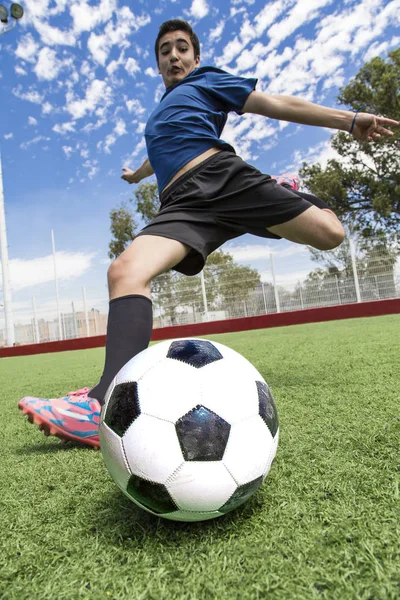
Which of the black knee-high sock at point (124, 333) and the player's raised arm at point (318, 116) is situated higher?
the player's raised arm at point (318, 116)

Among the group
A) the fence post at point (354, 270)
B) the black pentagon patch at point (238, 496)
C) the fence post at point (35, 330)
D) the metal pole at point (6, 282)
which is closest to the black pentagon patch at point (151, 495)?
the black pentagon patch at point (238, 496)

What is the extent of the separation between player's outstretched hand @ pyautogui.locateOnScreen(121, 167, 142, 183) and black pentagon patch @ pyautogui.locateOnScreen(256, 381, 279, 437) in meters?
2.27

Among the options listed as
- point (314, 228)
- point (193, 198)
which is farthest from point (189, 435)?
point (314, 228)

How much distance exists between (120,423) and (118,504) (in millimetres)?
283

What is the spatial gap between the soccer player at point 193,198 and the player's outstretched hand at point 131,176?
0.68 metres

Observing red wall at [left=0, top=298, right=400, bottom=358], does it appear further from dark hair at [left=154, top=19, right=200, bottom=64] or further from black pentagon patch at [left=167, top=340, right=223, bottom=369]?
black pentagon patch at [left=167, top=340, right=223, bottom=369]

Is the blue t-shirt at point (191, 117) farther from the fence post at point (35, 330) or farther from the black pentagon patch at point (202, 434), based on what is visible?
the fence post at point (35, 330)

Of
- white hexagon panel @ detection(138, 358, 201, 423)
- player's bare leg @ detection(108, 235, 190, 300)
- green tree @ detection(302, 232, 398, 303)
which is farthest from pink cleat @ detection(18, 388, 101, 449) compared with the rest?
green tree @ detection(302, 232, 398, 303)

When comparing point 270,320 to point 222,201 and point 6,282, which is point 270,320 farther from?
point 6,282

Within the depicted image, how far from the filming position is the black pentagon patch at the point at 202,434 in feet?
3.29

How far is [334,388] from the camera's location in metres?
2.44

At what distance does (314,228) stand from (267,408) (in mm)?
1325

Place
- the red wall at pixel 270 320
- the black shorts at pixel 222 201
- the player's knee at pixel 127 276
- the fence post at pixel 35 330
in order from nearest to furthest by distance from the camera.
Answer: the player's knee at pixel 127 276, the black shorts at pixel 222 201, the red wall at pixel 270 320, the fence post at pixel 35 330

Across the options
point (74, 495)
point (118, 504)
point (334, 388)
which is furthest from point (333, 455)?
point (334, 388)
